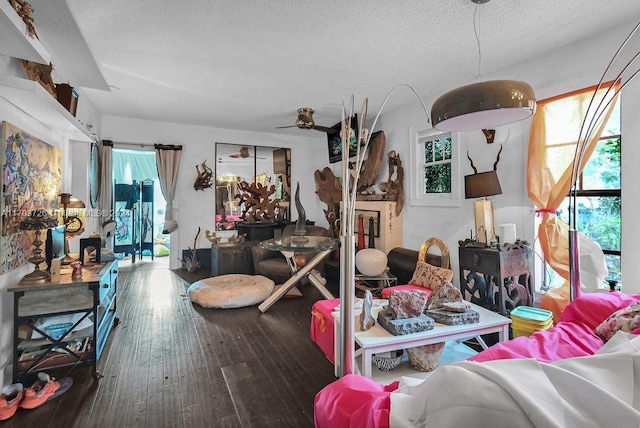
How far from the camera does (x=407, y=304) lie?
1954 millimetres

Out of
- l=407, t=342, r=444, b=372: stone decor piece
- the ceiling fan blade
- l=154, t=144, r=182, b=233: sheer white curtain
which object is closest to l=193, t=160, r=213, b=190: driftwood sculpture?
l=154, t=144, r=182, b=233: sheer white curtain

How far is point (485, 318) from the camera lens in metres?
2.05

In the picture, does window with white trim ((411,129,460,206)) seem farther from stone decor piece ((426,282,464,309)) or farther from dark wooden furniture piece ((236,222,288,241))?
dark wooden furniture piece ((236,222,288,241))

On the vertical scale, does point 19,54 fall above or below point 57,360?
above

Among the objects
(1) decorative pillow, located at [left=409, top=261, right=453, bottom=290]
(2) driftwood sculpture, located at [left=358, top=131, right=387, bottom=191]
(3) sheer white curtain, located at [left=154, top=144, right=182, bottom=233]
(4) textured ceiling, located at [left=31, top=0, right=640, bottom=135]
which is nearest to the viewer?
(4) textured ceiling, located at [left=31, top=0, right=640, bottom=135]

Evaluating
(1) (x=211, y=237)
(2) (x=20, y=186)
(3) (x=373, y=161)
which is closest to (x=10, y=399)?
(2) (x=20, y=186)

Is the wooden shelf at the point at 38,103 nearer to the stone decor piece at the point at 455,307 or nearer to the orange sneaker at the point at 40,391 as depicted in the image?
the orange sneaker at the point at 40,391

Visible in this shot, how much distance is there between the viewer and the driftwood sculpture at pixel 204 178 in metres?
5.90

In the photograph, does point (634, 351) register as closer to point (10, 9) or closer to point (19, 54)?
point (10, 9)

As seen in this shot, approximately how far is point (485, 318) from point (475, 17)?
7.13 ft

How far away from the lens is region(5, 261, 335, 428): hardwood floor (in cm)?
183

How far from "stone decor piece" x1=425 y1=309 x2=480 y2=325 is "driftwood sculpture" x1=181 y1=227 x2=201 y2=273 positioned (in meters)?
4.80

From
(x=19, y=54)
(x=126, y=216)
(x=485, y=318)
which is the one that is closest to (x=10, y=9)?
(x=19, y=54)

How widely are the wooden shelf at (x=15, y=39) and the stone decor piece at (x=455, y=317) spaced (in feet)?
8.89
